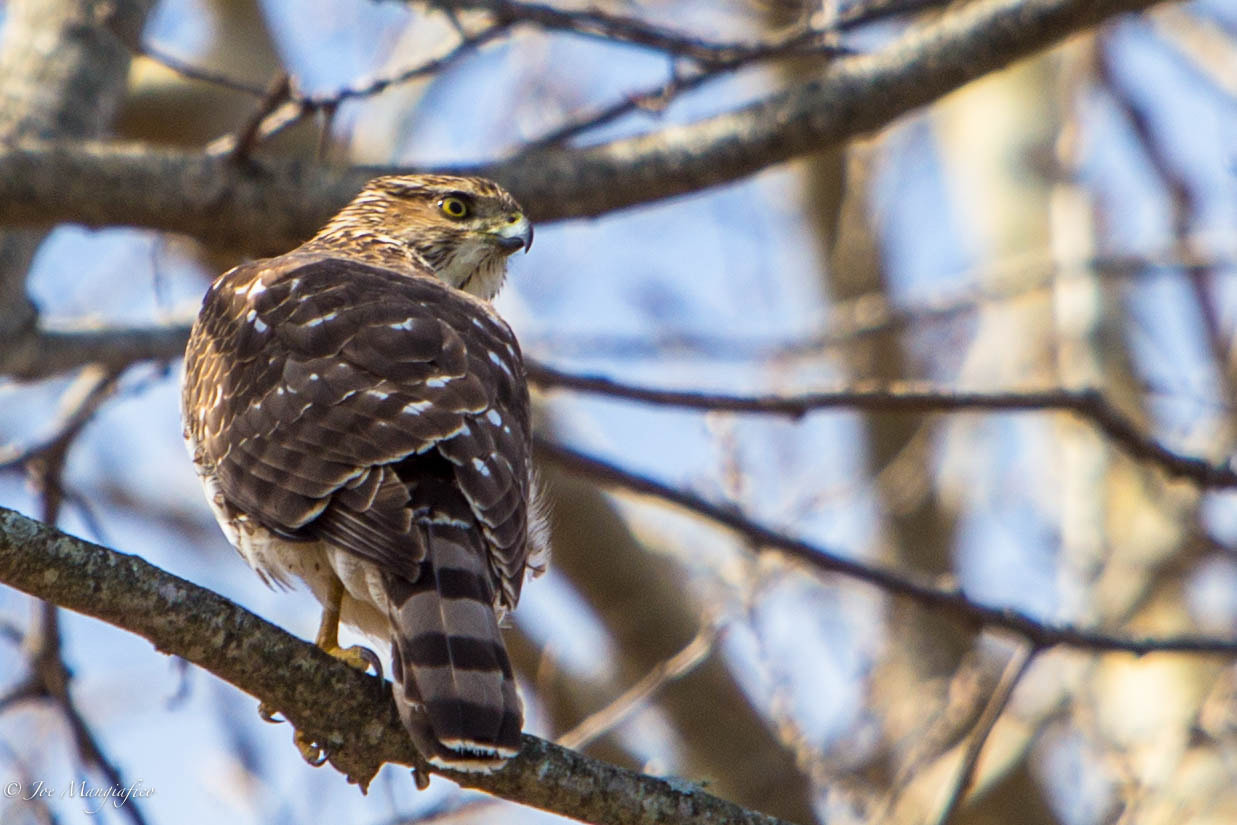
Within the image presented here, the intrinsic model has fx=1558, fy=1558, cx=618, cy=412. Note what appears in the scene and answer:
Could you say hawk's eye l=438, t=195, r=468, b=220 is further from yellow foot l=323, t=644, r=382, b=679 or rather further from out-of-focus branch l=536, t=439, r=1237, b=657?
yellow foot l=323, t=644, r=382, b=679

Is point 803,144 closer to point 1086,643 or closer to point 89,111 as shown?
point 1086,643

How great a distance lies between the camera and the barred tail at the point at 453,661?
2947mm

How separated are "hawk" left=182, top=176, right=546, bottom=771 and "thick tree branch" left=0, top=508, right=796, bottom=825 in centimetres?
16

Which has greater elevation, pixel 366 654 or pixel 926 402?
pixel 366 654

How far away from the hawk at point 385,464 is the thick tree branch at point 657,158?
32 cm

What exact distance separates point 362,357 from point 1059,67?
8141 millimetres

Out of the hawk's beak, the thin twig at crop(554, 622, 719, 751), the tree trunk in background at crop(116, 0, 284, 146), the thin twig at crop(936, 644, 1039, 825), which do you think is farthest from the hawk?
the tree trunk in background at crop(116, 0, 284, 146)

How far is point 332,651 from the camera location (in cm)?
388

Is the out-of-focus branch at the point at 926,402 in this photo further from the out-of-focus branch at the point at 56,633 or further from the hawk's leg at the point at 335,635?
the out-of-focus branch at the point at 56,633

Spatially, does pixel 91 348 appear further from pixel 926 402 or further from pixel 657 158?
pixel 926 402

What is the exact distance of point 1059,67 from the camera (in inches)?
424

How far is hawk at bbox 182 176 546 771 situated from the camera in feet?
10.2

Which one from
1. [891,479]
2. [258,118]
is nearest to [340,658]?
[258,118]

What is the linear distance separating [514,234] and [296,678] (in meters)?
2.42
